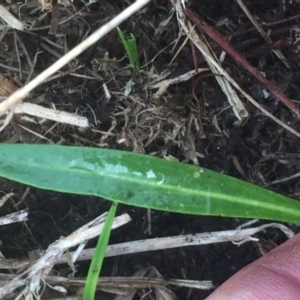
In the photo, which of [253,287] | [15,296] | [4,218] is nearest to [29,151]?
[4,218]

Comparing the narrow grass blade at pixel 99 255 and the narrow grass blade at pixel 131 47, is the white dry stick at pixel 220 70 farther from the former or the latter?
the narrow grass blade at pixel 99 255

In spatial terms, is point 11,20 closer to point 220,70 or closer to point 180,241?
point 220,70

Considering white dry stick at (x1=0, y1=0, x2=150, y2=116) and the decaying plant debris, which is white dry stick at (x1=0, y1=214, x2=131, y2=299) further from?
white dry stick at (x1=0, y1=0, x2=150, y2=116)

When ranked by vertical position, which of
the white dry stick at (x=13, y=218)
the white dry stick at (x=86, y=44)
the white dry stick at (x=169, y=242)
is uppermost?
the white dry stick at (x=86, y=44)

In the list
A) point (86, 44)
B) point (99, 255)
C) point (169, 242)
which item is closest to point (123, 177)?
point (99, 255)

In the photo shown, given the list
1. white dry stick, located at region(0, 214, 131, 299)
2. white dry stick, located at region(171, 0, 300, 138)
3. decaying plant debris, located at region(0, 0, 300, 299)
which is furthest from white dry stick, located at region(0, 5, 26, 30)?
white dry stick, located at region(0, 214, 131, 299)

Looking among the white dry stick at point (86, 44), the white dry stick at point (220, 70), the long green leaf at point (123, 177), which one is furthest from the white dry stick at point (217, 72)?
the white dry stick at point (86, 44)

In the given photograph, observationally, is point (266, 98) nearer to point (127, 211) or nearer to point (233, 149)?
point (233, 149)
